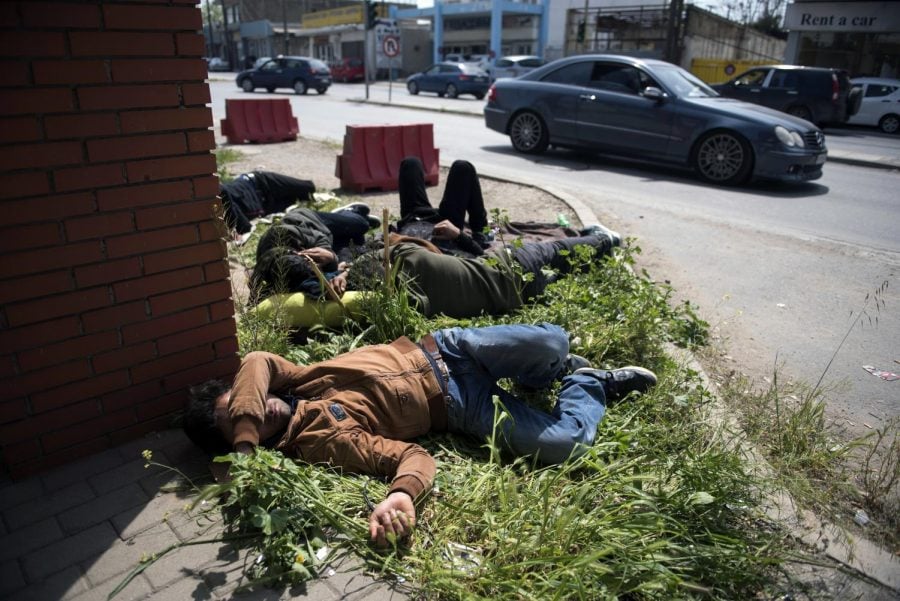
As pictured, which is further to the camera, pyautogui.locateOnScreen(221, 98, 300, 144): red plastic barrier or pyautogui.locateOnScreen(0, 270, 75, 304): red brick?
pyautogui.locateOnScreen(221, 98, 300, 144): red plastic barrier

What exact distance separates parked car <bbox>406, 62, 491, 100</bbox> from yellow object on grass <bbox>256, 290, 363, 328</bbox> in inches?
1016

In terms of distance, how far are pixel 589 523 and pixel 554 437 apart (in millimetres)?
577

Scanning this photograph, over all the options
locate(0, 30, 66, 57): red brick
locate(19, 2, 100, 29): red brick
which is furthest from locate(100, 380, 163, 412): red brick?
locate(19, 2, 100, 29): red brick

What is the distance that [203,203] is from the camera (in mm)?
3004

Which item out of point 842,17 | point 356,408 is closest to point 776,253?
point 356,408

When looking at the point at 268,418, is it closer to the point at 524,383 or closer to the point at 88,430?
the point at 88,430

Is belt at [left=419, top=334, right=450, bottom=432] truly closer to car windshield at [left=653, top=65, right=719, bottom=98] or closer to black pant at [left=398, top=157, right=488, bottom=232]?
black pant at [left=398, top=157, right=488, bottom=232]

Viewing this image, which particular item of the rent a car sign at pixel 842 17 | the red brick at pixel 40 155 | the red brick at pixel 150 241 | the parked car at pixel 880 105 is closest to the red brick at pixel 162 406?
the red brick at pixel 150 241

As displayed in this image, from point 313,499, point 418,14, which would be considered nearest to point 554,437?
point 313,499

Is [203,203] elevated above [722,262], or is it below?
above

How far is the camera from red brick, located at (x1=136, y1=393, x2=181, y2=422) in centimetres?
300

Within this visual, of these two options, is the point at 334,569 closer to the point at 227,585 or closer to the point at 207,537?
Result: the point at 227,585

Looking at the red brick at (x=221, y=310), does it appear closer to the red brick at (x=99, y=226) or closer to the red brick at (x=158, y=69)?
the red brick at (x=99, y=226)

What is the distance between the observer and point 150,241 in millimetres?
2842
